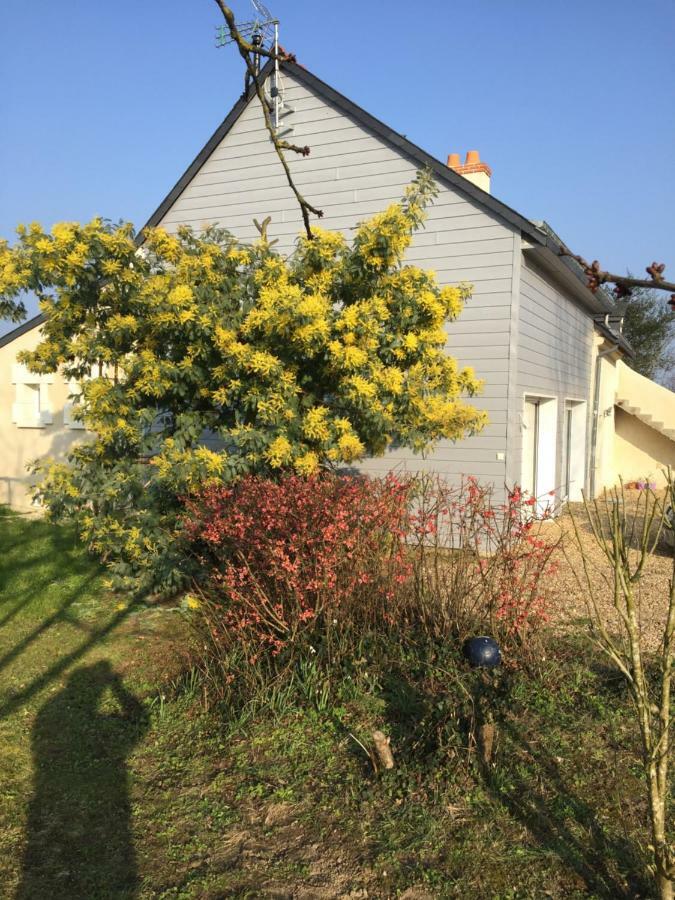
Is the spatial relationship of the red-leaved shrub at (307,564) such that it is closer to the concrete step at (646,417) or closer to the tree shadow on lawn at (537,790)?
the tree shadow on lawn at (537,790)

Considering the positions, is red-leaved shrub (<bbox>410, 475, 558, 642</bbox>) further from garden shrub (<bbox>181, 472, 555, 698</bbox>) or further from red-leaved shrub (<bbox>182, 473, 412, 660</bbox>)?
red-leaved shrub (<bbox>182, 473, 412, 660</bbox>)

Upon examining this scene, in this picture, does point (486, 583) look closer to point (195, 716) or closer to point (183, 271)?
point (195, 716)

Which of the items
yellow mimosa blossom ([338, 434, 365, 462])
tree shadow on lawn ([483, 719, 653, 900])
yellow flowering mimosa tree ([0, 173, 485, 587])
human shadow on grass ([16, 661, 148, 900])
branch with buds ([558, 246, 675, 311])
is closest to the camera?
branch with buds ([558, 246, 675, 311])

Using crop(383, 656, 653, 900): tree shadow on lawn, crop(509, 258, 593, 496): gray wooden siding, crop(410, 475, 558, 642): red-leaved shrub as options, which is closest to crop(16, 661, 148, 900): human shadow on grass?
crop(383, 656, 653, 900): tree shadow on lawn

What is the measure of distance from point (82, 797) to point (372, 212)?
8.50m

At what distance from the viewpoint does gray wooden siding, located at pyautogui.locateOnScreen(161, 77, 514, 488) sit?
9352 mm

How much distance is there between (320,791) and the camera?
11.7 ft

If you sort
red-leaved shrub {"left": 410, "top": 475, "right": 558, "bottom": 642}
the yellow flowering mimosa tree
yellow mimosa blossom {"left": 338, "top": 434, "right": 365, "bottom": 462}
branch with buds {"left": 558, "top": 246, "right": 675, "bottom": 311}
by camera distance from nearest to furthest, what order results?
1. branch with buds {"left": 558, "top": 246, "right": 675, "bottom": 311}
2. red-leaved shrub {"left": 410, "top": 475, "right": 558, "bottom": 642}
3. the yellow flowering mimosa tree
4. yellow mimosa blossom {"left": 338, "top": 434, "right": 365, "bottom": 462}

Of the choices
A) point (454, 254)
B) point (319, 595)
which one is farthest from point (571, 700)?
point (454, 254)

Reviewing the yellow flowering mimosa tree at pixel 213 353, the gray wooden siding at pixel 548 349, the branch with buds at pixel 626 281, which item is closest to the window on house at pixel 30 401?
the yellow flowering mimosa tree at pixel 213 353

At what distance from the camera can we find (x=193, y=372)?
21.6ft

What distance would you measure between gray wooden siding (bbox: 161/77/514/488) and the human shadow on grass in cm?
590

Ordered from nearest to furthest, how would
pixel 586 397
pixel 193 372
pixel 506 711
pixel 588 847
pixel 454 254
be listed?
1. pixel 588 847
2. pixel 506 711
3. pixel 193 372
4. pixel 454 254
5. pixel 586 397

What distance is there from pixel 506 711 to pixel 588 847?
1.14 m
